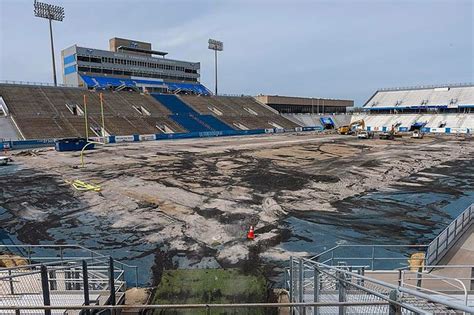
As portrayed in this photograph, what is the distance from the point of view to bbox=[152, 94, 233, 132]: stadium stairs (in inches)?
2798

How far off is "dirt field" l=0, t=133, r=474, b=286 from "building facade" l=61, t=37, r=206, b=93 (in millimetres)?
53237

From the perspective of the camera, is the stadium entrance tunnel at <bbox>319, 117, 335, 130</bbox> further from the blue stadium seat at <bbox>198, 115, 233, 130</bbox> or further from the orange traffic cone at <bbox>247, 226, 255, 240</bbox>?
the orange traffic cone at <bbox>247, 226, 255, 240</bbox>

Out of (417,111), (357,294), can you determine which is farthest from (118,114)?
(417,111)

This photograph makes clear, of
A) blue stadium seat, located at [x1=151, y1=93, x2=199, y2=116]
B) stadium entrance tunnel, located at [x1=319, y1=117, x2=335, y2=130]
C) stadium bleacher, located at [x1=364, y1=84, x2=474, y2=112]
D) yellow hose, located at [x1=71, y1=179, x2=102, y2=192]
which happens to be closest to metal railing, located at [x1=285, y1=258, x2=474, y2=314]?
yellow hose, located at [x1=71, y1=179, x2=102, y2=192]

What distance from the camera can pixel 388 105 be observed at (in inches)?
3991

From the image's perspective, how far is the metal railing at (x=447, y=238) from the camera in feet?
33.6

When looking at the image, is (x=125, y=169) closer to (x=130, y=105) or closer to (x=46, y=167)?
(x=46, y=167)

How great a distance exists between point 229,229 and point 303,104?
101 m

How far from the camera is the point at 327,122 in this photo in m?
99.5

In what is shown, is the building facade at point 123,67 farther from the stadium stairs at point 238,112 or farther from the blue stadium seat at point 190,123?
the blue stadium seat at point 190,123

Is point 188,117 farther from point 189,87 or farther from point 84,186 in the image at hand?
point 84,186

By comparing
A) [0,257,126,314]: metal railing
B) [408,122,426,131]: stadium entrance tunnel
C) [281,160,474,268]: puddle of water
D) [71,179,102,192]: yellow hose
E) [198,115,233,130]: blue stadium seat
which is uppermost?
[198,115,233,130]: blue stadium seat

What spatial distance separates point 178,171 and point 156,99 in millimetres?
53931

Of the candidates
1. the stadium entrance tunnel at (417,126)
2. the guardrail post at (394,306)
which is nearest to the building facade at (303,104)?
the stadium entrance tunnel at (417,126)
